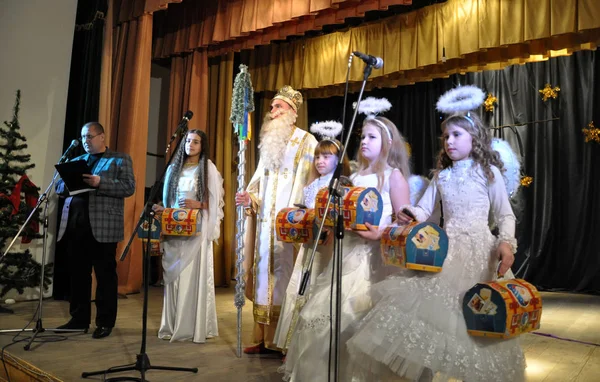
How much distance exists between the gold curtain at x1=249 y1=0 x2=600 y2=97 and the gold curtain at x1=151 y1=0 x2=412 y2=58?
1153 mm

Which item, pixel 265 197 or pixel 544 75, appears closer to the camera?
pixel 265 197

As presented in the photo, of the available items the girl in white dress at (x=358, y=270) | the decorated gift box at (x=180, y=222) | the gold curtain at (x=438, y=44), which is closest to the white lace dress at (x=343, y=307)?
the girl in white dress at (x=358, y=270)

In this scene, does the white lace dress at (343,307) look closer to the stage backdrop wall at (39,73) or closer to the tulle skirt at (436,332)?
the tulle skirt at (436,332)

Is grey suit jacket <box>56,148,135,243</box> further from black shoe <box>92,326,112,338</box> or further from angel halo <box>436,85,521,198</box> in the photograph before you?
angel halo <box>436,85,521,198</box>

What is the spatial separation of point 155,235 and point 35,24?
12.0ft

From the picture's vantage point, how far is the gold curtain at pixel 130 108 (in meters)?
6.35

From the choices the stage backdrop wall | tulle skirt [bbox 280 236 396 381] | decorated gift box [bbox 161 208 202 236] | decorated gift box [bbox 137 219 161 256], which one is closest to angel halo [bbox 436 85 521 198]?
tulle skirt [bbox 280 236 396 381]

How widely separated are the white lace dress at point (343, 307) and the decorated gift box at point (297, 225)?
28cm

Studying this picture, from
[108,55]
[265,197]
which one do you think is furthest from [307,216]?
[108,55]

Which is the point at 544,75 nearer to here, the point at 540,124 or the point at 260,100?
the point at 540,124

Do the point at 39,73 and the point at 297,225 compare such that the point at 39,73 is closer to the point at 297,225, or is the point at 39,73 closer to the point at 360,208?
the point at 297,225

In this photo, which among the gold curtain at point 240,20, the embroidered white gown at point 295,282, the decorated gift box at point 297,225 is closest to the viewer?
the decorated gift box at point 297,225

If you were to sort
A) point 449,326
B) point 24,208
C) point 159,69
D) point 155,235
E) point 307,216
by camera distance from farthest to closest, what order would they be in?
1. point 159,69
2. point 24,208
3. point 155,235
4. point 307,216
5. point 449,326

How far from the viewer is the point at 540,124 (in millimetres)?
7371
